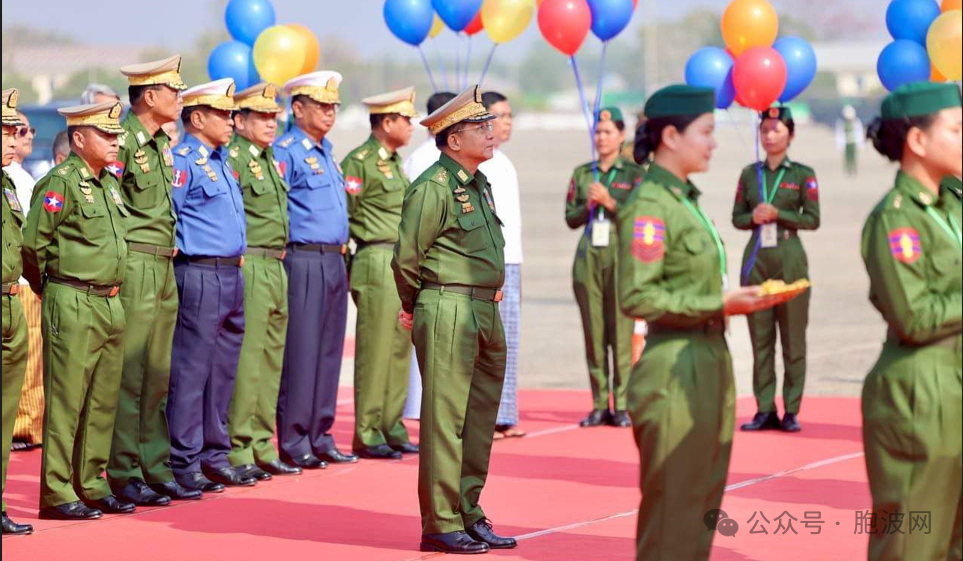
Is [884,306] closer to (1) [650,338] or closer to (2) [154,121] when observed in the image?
(1) [650,338]

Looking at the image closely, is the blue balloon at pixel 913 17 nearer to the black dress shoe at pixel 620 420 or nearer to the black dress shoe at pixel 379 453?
the black dress shoe at pixel 620 420

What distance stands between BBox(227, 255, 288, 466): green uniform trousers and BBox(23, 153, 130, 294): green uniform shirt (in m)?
1.34

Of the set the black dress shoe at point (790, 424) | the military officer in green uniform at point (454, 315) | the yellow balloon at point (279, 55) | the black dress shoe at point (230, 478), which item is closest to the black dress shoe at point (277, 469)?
the black dress shoe at point (230, 478)

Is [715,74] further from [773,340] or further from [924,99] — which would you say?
[924,99]

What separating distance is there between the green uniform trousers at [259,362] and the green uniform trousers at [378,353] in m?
0.65

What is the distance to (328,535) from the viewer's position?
6.99m

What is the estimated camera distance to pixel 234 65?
33.4 feet

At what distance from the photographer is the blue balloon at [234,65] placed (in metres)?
10.2

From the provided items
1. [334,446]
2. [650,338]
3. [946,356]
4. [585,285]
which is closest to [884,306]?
[946,356]

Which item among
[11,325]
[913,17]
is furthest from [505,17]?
[11,325]

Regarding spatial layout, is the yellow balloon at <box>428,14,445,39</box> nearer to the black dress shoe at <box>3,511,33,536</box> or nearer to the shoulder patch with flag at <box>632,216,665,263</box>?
the black dress shoe at <box>3,511,33,536</box>

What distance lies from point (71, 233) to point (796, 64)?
4820 millimetres

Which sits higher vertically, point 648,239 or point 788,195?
point 788,195

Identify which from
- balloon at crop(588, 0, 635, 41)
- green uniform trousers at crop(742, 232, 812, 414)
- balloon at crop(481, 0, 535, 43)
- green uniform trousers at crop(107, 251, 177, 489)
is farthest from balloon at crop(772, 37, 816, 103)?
green uniform trousers at crop(107, 251, 177, 489)
